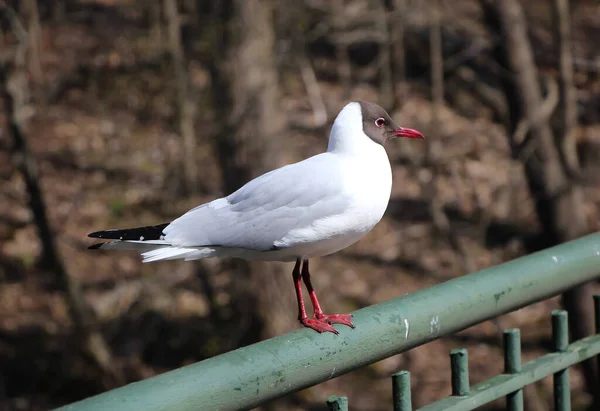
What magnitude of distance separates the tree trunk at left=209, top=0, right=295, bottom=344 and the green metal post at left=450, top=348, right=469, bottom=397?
4.80m

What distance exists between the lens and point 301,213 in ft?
7.91

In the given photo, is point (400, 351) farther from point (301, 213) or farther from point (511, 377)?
point (301, 213)

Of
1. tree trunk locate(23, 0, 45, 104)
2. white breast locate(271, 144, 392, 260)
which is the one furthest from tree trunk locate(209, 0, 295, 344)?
white breast locate(271, 144, 392, 260)

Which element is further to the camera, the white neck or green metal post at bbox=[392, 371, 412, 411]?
the white neck

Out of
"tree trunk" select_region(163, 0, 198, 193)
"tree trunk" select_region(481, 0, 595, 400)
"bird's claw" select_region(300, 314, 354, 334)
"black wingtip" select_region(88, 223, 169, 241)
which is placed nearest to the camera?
"bird's claw" select_region(300, 314, 354, 334)

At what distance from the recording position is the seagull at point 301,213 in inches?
91.8

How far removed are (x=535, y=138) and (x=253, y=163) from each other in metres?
2.18

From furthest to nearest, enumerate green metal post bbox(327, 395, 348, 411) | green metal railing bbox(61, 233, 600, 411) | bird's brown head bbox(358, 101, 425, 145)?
bird's brown head bbox(358, 101, 425, 145) < green metal post bbox(327, 395, 348, 411) < green metal railing bbox(61, 233, 600, 411)

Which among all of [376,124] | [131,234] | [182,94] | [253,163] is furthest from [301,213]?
[182,94]

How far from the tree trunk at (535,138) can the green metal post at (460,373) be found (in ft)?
17.6

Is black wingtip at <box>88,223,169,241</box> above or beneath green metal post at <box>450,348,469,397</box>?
above

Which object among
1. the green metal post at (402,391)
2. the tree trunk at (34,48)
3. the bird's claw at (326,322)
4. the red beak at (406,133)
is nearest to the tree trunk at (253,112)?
the tree trunk at (34,48)

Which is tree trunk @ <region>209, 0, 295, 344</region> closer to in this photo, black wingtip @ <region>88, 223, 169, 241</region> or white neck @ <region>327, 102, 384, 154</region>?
white neck @ <region>327, 102, 384, 154</region>

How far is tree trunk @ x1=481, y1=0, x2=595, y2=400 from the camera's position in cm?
701
